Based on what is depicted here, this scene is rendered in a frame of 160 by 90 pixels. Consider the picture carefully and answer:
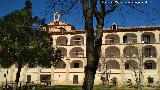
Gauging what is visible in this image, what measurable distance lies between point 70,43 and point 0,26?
107 ft

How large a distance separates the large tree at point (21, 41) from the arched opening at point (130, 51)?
29.7m

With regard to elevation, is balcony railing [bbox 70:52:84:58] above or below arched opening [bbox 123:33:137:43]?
below

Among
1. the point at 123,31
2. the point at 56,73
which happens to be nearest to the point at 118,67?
the point at 123,31

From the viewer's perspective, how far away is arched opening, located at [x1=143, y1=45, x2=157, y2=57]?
74750mm

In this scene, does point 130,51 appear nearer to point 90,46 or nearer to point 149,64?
point 149,64

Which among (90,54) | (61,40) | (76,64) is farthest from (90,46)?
(61,40)

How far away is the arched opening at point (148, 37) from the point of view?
75938 millimetres

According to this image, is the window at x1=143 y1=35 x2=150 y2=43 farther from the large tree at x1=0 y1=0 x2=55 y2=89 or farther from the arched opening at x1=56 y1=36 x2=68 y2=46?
the large tree at x1=0 y1=0 x2=55 y2=89

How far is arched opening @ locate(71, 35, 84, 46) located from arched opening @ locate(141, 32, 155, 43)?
14.3 metres

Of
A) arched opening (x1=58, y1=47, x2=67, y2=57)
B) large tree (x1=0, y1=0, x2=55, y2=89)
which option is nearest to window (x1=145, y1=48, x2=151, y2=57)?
arched opening (x1=58, y1=47, x2=67, y2=57)

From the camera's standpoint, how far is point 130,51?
75812 mm

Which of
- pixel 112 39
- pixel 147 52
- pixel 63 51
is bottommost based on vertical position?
pixel 147 52

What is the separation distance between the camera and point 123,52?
76.3 metres

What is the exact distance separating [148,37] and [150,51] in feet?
11.2
